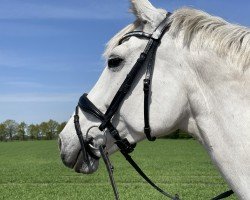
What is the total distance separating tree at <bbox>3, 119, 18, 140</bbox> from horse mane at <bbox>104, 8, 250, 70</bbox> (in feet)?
462

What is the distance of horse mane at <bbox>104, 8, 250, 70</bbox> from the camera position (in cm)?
271

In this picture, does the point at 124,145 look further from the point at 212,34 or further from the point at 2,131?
the point at 2,131

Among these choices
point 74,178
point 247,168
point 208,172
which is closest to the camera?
point 247,168

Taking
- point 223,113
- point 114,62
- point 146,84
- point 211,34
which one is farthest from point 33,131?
point 223,113

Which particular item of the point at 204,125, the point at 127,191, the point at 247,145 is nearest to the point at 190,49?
the point at 204,125

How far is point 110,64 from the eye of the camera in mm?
2971

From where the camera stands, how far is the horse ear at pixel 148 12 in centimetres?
294

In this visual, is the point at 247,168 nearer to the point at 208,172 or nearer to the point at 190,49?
the point at 190,49

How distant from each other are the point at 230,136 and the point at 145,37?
84 centimetres

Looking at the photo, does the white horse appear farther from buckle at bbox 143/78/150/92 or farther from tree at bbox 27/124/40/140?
tree at bbox 27/124/40/140

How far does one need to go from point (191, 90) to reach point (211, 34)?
0.37 m

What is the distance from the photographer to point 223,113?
2678 millimetres

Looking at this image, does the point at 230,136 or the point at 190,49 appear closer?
the point at 230,136

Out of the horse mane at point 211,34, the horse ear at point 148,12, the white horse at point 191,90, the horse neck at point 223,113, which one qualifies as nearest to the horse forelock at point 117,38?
the white horse at point 191,90
